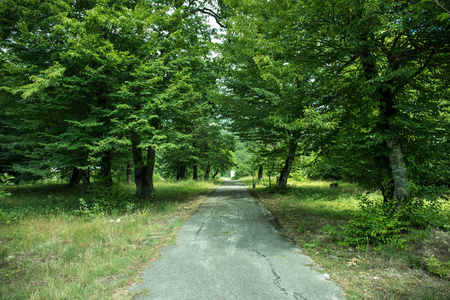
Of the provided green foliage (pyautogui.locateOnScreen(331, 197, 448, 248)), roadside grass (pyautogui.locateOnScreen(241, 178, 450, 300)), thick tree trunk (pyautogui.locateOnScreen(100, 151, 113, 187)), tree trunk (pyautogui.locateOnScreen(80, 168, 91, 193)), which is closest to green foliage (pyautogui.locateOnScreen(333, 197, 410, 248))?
green foliage (pyautogui.locateOnScreen(331, 197, 448, 248))

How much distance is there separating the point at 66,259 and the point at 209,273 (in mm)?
3070

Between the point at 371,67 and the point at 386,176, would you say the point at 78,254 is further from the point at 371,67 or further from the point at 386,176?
the point at 371,67

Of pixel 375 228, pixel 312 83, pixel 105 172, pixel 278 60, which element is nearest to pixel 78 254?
pixel 105 172

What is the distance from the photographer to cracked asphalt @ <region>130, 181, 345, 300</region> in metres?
3.14

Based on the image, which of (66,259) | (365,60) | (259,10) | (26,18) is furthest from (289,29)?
(26,18)

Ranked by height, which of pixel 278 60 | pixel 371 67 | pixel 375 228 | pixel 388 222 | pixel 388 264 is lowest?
pixel 388 264

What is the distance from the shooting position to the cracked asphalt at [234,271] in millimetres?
3139

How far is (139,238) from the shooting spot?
5441 mm

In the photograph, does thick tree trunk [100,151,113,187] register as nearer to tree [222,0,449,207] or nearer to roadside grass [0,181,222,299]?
roadside grass [0,181,222,299]

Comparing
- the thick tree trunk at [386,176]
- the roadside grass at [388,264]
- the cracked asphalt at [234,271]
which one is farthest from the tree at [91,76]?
the thick tree trunk at [386,176]

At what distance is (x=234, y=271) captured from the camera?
3771 mm

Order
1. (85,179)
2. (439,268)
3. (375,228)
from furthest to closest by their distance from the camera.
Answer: (85,179), (375,228), (439,268)

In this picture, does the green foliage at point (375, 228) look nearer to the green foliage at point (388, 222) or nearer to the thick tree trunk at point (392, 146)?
the green foliage at point (388, 222)

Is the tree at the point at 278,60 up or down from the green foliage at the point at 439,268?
up
